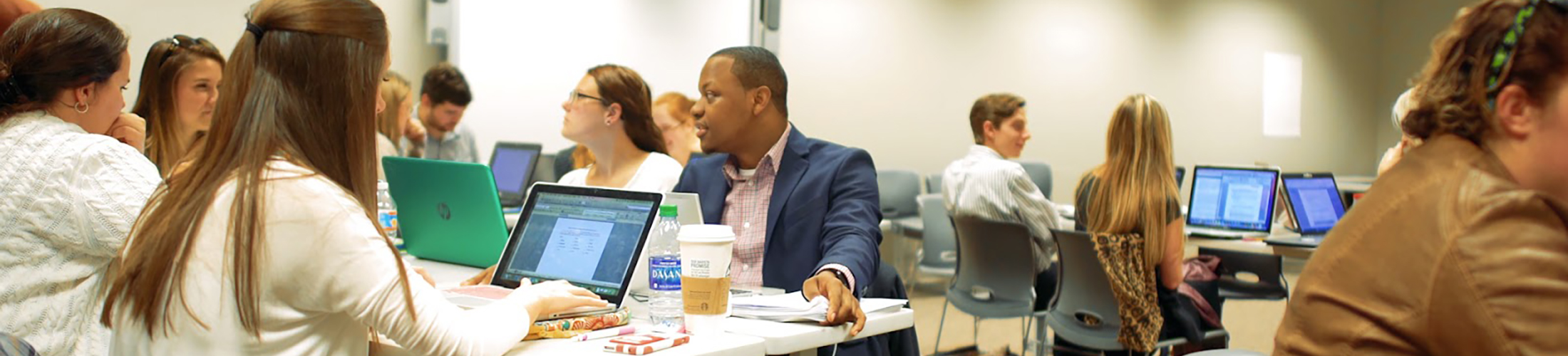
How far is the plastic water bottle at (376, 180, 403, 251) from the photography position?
3.44 metres

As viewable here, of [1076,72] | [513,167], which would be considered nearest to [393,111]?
[513,167]

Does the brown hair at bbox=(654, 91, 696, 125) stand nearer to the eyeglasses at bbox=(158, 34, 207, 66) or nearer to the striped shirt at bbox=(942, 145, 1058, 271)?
the striped shirt at bbox=(942, 145, 1058, 271)

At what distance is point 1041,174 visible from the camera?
7.54 m

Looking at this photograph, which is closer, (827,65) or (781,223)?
(781,223)

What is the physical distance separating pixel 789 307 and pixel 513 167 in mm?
3643

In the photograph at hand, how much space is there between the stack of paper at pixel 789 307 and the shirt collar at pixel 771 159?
1.81 ft

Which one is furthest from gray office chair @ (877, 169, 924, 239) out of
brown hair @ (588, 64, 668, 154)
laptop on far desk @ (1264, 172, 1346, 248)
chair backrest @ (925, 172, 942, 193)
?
Answer: brown hair @ (588, 64, 668, 154)

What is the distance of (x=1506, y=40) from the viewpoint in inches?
45.5

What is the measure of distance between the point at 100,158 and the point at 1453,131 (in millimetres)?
2201

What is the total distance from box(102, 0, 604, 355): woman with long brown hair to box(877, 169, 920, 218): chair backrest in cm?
551

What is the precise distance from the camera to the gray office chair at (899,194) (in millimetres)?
7082

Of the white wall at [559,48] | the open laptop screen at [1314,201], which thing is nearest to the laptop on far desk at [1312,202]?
the open laptop screen at [1314,201]

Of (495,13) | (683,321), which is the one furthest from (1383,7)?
(683,321)

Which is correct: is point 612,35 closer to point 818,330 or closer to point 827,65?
point 827,65
